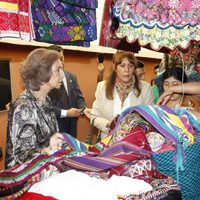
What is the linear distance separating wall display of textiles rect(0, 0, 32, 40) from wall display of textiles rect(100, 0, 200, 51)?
562 mm

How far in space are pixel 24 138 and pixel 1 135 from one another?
4.52 ft

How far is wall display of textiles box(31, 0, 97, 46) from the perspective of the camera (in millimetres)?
1729

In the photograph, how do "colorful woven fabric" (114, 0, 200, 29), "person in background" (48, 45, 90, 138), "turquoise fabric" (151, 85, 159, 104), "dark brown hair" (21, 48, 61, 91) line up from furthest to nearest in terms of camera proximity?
"person in background" (48, 45, 90, 138) → "turquoise fabric" (151, 85, 159, 104) → "dark brown hair" (21, 48, 61, 91) → "colorful woven fabric" (114, 0, 200, 29)

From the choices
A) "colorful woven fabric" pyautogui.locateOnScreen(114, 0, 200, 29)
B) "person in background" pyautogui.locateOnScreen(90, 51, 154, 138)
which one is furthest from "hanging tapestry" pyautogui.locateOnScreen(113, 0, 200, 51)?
"person in background" pyautogui.locateOnScreen(90, 51, 154, 138)

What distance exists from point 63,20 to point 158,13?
667mm

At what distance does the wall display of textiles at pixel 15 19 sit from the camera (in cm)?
161

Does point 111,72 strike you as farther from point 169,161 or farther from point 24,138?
point 169,161

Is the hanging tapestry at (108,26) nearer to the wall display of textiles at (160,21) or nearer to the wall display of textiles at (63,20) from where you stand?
the wall display of textiles at (160,21)

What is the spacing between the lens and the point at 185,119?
127 cm

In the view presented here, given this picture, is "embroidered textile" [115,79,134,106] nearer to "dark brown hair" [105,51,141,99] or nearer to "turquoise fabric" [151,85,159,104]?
"dark brown hair" [105,51,141,99]

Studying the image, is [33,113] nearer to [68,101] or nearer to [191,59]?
[191,59]

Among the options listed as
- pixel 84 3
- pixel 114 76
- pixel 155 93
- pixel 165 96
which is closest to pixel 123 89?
pixel 114 76

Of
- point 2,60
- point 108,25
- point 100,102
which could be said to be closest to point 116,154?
point 108,25

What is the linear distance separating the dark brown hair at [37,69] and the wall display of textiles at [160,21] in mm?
626
